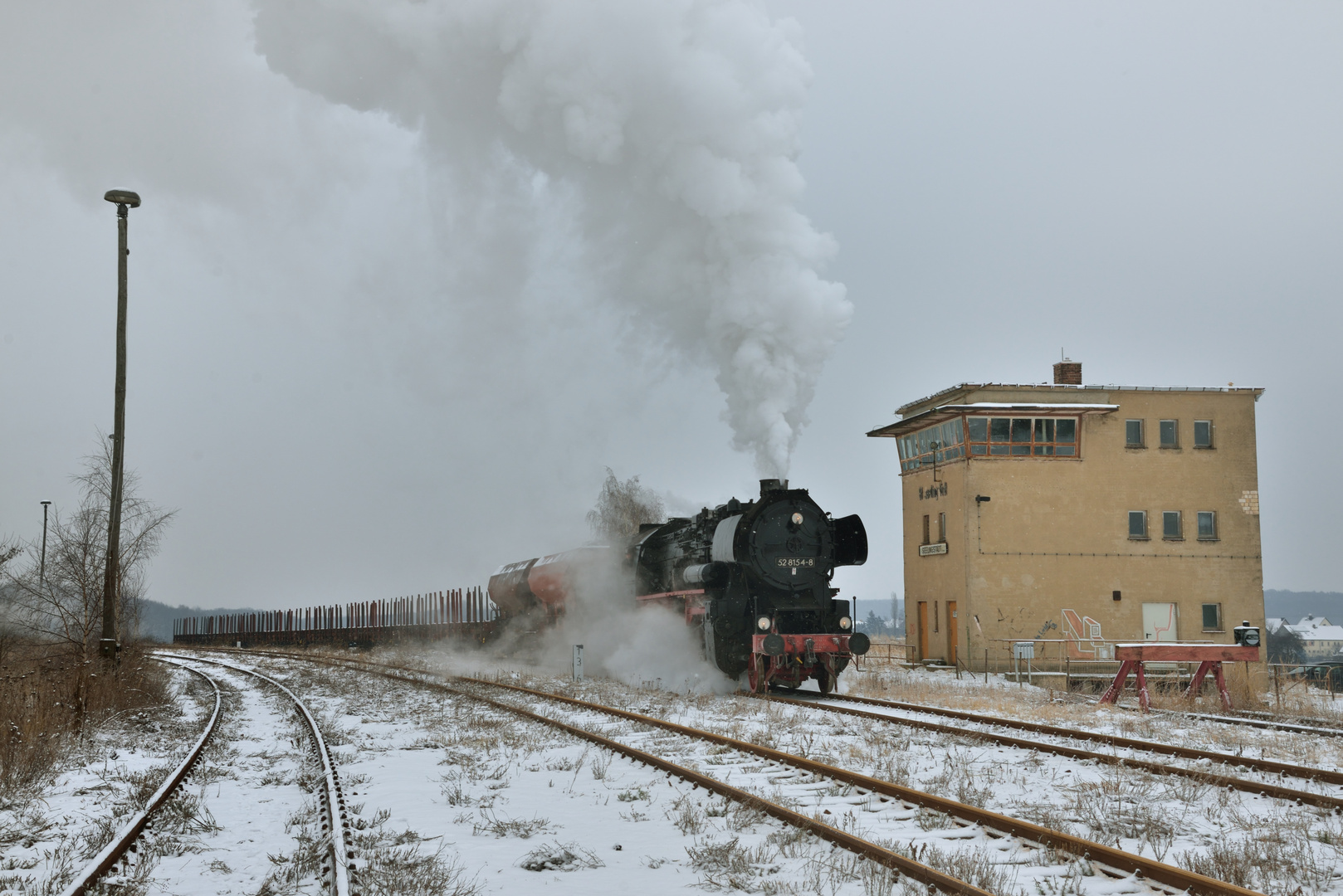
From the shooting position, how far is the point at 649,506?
5056 centimetres

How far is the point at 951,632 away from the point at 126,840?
23.8 meters

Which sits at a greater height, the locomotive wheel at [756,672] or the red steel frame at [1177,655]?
the red steel frame at [1177,655]

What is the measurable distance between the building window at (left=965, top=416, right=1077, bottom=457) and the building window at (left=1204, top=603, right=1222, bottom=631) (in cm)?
554

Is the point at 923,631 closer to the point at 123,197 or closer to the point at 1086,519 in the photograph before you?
the point at 1086,519

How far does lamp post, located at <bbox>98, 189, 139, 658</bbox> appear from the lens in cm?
1598

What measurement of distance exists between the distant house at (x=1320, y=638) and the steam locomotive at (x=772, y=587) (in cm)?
13616

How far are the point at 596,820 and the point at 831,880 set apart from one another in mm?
2332

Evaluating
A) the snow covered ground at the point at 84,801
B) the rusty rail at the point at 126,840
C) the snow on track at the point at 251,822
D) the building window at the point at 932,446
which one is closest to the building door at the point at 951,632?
the building window at the point at 932,446

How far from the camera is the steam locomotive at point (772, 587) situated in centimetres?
1630

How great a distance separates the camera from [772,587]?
54.6ft

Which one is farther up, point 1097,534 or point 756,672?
point 1097,534

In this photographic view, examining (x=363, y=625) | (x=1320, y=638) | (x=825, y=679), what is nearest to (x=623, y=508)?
(x=363, y=625)

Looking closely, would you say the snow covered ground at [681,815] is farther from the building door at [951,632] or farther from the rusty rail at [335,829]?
the building door at [951,632]

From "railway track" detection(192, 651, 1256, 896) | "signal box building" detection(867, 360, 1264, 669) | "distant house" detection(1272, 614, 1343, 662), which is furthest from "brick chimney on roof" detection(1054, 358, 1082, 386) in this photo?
"distant house" detection(1272, 614, 1343, 662)
